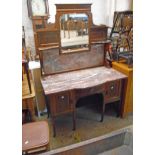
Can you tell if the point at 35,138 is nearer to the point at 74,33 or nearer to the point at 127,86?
the point at 127,86

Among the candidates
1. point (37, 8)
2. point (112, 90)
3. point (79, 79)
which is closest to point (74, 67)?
point (79, 79)

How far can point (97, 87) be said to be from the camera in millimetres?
1775

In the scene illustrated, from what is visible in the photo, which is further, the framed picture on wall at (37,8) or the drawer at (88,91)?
the framed picture on wall at (37,8)

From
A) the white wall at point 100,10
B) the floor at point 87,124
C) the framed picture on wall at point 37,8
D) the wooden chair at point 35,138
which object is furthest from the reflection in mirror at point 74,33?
the white wall at point 100,10

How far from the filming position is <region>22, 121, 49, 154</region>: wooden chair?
45.5 inches

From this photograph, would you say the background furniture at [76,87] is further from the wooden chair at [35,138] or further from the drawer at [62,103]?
the wooden chair at [35,138]

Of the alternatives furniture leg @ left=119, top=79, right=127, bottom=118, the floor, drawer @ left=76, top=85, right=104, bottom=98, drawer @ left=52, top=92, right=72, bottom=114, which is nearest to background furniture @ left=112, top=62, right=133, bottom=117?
furniture leg @ left=119, top=79, right=127, bottom=118

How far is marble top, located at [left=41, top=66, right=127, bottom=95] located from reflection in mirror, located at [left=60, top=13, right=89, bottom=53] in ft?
0.98

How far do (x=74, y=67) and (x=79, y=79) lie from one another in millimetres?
264

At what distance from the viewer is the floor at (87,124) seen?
1.83 metres

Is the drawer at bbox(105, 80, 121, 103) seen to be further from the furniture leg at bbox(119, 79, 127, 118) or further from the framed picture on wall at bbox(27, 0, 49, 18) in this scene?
the framed picture on wall at bbox(27, 0, 49, 18)

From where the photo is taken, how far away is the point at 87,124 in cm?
205
